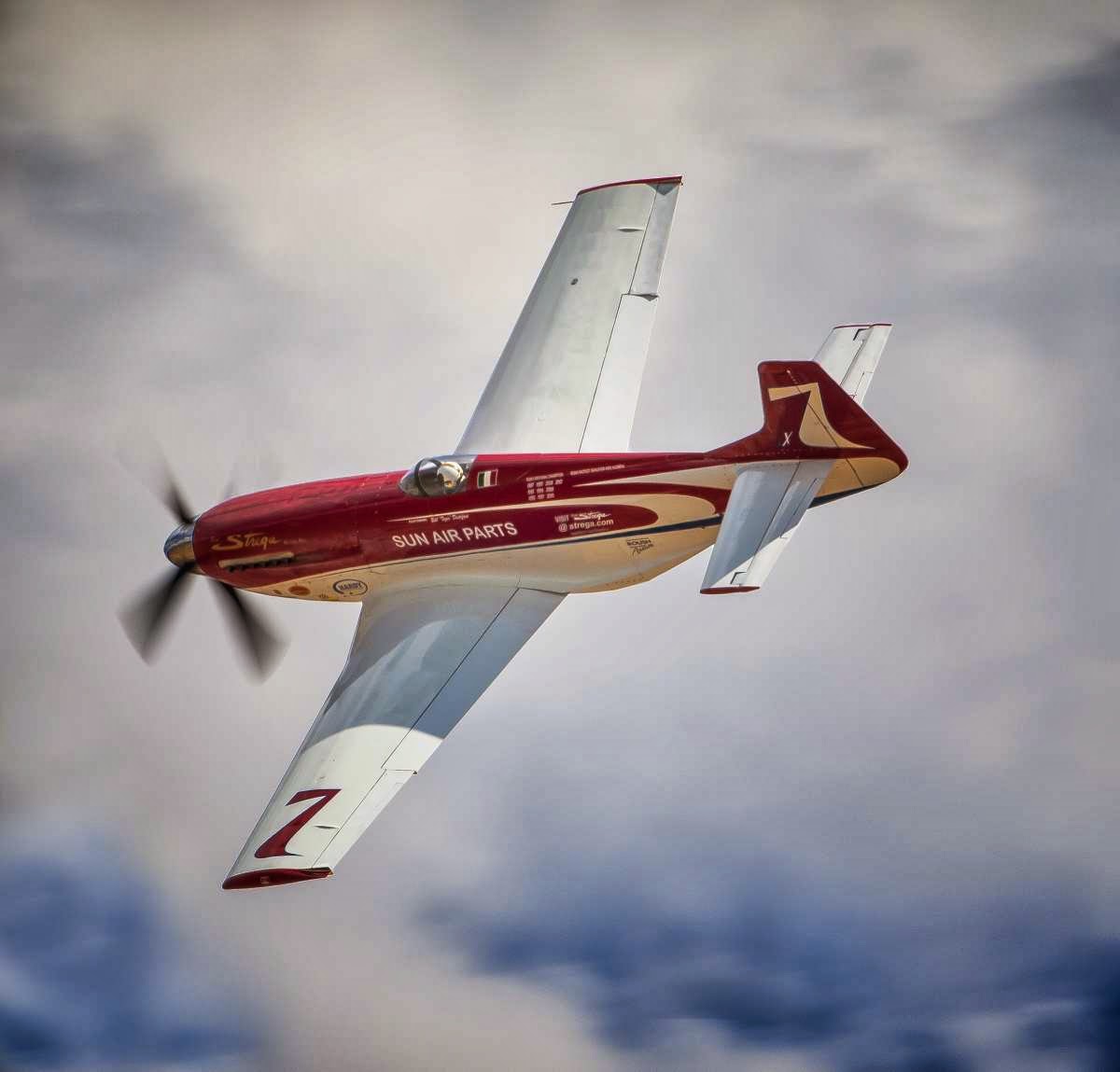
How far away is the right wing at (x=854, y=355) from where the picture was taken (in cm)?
2297

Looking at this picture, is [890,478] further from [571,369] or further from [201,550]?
[201,550]

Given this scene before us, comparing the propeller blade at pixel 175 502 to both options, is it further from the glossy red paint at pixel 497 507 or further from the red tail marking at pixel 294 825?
the red tail marking at pixel 294 825

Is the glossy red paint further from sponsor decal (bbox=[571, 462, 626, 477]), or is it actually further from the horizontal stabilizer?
the horizontal stabilizer

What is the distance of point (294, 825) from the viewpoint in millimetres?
20641

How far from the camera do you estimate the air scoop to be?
25.6m

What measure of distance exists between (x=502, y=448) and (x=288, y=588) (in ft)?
12.1

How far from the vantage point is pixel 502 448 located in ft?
83.0

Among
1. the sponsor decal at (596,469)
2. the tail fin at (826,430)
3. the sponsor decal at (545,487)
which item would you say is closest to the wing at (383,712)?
the sponsor decal at (545,487)

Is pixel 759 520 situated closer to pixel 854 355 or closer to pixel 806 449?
pixel 806 449

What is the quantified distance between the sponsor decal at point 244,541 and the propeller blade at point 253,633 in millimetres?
661

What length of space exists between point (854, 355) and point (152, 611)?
34.8ft

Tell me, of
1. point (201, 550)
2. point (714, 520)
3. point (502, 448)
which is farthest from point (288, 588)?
point (714, 520)

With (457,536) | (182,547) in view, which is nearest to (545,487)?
(457,536)

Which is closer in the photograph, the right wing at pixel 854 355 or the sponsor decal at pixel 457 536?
the right wing at pixel 854 355
